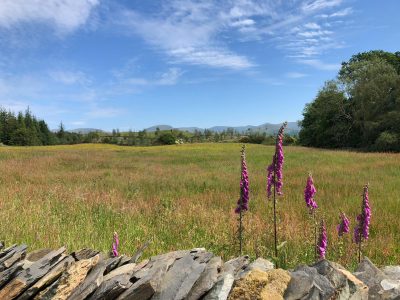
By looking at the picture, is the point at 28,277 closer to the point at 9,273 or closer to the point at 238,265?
the point at 9,273

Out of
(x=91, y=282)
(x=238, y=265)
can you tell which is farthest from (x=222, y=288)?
(x=91, y=282)

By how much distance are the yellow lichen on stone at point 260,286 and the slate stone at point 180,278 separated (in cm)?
38

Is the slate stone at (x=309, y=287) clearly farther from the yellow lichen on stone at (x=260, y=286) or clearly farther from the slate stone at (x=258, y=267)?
the slate stone at (x=258, y=267)

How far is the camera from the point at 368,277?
335 centimetres

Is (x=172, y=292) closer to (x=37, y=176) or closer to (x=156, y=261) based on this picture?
(x=156, y=261)

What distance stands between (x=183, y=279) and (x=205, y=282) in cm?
22

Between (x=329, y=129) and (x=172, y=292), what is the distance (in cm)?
6189

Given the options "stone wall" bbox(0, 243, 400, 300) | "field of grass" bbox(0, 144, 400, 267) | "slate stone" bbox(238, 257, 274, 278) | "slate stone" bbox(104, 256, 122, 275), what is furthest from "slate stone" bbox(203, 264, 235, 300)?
"field of grass" bbox(0, 144, 400, 267)

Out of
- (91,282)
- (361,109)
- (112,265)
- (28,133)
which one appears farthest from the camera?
(28,133)

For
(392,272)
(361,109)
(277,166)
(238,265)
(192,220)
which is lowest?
(192,220)

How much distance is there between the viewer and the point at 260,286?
9.81 feet

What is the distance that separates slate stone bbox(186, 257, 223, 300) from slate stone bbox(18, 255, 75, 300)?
1.43m

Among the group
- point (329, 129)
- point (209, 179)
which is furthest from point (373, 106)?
point (209, 179)

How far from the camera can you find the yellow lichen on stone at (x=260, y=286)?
9.52 feet
